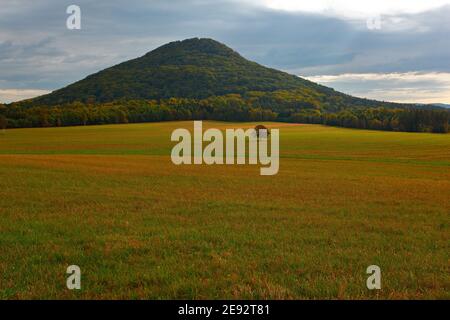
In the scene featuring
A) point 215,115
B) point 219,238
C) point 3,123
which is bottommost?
point 219,238

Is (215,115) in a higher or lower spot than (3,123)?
higher

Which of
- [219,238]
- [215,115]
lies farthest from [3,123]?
[219,238]

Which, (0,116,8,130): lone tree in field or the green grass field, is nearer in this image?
the green grass field

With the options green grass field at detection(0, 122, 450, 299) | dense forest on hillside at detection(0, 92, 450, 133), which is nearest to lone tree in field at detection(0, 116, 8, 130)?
dense forest on hillside at detection(0, 92, 450, 133)

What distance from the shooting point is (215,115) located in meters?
139

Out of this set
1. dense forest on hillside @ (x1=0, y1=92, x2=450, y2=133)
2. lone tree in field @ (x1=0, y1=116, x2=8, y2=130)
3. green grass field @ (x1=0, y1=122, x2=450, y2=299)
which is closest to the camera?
green grass field @ (x1=0, y1=122, x2=450, y2=299)

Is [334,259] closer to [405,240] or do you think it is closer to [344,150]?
[405,240]

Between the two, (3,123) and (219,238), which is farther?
(3,123)

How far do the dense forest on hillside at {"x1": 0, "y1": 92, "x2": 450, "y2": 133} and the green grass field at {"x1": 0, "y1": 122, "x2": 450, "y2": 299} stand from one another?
9625cm

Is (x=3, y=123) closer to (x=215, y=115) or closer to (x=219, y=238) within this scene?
(x=215, y=115)

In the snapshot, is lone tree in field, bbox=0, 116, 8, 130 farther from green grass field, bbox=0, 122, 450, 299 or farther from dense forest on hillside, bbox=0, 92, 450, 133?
green grass field, bbox=0, 122, 450, 299

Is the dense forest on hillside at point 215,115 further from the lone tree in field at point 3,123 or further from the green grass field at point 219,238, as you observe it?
the green grass field at point 219,238

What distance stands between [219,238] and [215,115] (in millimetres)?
126548

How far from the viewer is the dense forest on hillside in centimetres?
11794
